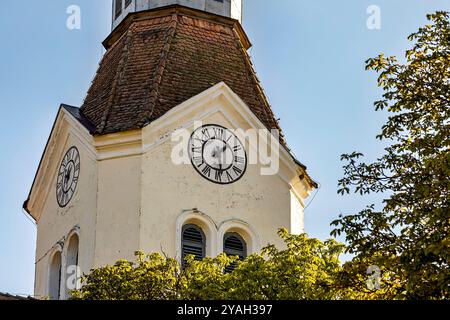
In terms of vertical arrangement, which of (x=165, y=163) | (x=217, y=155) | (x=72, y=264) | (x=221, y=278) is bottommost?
(x=221, y=278)

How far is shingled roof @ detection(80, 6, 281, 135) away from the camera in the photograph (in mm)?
34812

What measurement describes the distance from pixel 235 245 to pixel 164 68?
17.2ft

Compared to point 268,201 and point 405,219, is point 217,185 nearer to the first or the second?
point 268,201

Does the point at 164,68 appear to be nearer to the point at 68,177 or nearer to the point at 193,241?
the point at 68,177

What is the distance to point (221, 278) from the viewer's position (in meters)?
27.3

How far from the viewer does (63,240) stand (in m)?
34.7

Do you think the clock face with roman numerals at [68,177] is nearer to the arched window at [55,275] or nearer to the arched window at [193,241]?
the arched window at [55,275]

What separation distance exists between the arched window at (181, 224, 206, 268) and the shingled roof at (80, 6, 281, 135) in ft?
9.34

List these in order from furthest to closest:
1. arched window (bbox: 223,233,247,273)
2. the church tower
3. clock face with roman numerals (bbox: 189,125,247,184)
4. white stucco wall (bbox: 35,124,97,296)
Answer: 1. clock face with roman numerals (bbox: 189,125,247,184)
2. arched window (bbox: 223,233,247,273)
3. white stucco wall (bbox: 35,124,97,296)
4. the church tower

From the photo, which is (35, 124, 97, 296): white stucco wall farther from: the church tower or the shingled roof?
the shingled roof

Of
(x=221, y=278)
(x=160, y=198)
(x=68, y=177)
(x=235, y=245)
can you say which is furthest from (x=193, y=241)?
(x=221, y=278)

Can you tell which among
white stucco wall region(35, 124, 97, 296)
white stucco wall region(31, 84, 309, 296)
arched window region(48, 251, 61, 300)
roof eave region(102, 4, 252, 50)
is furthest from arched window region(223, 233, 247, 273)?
roof eave region(102, 4, 252, 50)
